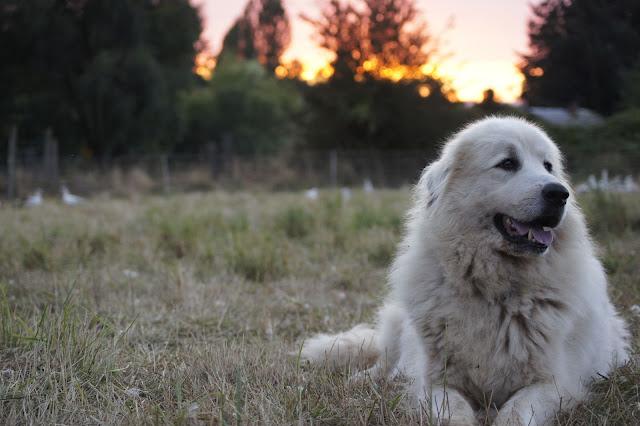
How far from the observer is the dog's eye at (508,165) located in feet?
9.95

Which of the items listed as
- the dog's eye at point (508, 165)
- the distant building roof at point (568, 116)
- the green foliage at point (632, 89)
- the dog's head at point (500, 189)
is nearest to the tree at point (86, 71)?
the distant building roof at point (568, 116)

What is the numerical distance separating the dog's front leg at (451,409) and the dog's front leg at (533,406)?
11 centimetres

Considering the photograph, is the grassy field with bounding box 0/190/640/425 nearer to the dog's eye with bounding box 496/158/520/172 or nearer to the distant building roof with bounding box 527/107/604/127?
the dog's eye with bounding box 496/158/520/172

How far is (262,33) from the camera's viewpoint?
155 feet

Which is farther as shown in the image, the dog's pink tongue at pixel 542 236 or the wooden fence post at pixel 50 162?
the wooden fence post at pixel 50 162

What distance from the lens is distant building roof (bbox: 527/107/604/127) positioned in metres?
24.0

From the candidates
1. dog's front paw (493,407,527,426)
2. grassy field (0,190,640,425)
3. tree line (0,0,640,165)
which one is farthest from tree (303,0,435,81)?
dog's front paw (493,407,527,426)

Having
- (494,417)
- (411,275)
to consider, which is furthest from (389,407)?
(411,275)

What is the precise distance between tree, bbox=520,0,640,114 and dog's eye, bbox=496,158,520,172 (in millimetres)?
13640

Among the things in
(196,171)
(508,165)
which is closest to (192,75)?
(196,171)

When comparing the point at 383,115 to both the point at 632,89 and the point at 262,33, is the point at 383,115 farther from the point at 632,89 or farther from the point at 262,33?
the point at 262,33

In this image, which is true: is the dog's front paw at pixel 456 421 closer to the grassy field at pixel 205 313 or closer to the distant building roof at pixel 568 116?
the grassy field at pixel 205 313

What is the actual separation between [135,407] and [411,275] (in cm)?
139

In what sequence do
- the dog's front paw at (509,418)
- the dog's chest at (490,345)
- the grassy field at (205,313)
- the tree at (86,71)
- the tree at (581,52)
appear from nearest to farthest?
the dog's front paw at (509,418) < the grassy field at (205,313) < the dog's chest at (490,345) < the tree at (581,52) < the tree at (86,71)
